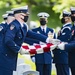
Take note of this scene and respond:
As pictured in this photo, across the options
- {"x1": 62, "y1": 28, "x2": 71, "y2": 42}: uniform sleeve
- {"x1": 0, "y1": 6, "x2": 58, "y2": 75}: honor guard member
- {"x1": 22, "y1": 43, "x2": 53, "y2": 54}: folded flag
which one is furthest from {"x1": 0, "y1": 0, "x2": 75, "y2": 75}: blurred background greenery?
{"x1": 0, "y1": 6, "x2": 58, "y2": 75}: honor guard member

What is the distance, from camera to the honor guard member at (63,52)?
967 centimetres

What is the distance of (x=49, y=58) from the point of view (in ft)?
34.1

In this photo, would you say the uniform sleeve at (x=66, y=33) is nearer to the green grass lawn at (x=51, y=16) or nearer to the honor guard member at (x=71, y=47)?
the honor guard member at (x=71, y=47)

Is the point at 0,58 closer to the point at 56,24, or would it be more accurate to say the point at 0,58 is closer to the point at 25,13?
the point at 25,13

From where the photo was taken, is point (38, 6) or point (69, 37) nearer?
point (69, 37)

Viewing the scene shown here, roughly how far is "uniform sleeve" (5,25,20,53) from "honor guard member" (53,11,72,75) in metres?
1.98

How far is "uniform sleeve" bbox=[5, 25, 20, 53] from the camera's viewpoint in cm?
778

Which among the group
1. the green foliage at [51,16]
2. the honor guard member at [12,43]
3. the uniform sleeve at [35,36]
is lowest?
the honor guard member at [12,43]

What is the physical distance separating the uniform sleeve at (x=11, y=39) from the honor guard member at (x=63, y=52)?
1.98 meters

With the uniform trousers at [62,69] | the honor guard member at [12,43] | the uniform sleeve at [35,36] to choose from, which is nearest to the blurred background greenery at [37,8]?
the uniform trousers at [62,69]

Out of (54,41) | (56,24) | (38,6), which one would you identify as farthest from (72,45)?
(38,6)

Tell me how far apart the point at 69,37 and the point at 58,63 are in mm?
1188

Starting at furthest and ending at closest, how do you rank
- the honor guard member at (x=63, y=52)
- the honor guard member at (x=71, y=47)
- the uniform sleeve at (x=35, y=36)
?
the honor guard member at (x=63, y=52), the uniform sleeve at (x=35, y=36), the honor guard member at (x=71, y=47)

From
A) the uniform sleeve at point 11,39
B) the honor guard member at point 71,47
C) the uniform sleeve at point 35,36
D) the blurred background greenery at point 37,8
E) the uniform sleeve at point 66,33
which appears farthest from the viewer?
the blurred background greenery at point 37,8
